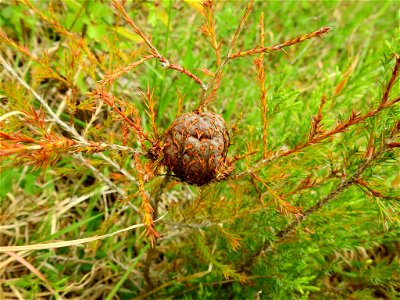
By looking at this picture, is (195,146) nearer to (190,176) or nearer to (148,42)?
(190,176)

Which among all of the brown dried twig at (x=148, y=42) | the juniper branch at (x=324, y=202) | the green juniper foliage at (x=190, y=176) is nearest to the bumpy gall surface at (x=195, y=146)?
the green juniper foliage at (x=190, y=176)

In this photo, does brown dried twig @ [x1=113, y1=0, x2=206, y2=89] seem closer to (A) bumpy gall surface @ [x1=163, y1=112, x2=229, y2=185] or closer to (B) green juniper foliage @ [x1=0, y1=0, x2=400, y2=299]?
(B) green juniper foliage @ [x1=0, y1=0, x2=400, y2=299]

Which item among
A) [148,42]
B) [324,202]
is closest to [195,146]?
[148,42]

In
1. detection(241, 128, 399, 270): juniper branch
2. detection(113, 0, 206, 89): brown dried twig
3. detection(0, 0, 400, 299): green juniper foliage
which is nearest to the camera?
detection(113, 0, 206, 89): brown dried twig

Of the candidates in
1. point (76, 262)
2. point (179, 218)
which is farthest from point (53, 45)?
point (179, 218)

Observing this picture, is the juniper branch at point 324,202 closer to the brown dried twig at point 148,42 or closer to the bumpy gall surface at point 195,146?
the bumpy gall surface at point 195,146

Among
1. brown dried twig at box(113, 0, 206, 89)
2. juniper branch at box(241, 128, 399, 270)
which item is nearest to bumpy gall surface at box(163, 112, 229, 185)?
brown dried twig at box(113, 0, 206, 89)
